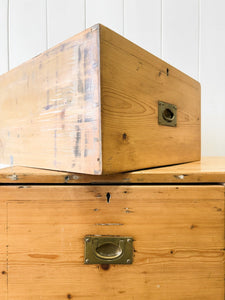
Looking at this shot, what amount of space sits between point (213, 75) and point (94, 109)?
75 centimetres

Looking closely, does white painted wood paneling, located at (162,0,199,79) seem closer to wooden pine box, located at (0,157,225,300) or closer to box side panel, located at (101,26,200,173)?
box side panel, located at (101,26,200,173)

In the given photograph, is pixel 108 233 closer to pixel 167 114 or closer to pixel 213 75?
pixel 167 114

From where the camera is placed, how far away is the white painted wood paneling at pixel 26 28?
0.87 meters

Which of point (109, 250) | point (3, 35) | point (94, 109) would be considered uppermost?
point (3, 35)

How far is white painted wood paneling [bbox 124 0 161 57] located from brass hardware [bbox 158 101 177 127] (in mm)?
458

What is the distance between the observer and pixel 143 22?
0.87 meters

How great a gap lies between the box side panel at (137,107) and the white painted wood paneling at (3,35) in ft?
2.29

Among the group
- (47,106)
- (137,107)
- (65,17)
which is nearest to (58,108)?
(47,106)

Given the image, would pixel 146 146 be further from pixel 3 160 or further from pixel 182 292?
pixel 3 160

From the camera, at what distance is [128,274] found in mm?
403

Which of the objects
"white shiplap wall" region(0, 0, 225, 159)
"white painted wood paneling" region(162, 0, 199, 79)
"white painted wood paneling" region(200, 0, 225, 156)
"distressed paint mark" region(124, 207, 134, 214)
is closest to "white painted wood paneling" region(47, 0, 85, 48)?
"white shiplap wall" region(0, 0, 225, 159)

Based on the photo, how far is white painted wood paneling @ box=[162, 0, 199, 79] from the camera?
0.88m

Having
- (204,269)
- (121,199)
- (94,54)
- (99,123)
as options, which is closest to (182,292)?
(204,269)

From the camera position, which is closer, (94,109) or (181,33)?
(94,109)
